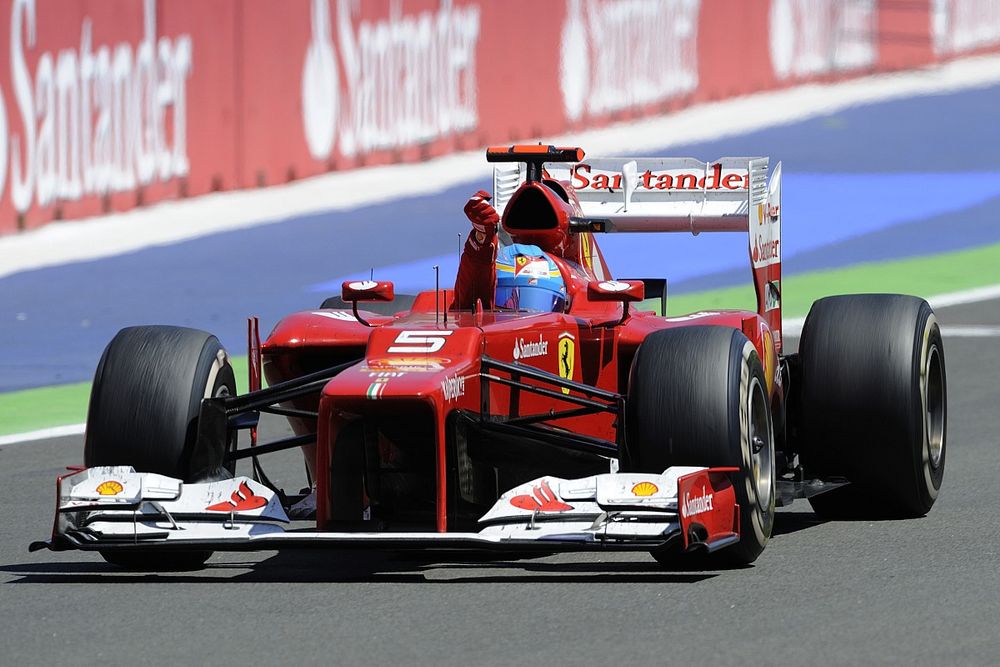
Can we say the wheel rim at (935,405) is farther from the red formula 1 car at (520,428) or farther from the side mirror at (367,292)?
the side mirror at (367,292)

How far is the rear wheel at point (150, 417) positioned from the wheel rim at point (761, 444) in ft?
6.77

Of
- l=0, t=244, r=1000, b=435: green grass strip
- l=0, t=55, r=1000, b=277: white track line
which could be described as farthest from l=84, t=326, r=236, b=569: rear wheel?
l=0, t=55, r=1000, b=277: white track line

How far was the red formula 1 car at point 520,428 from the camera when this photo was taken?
7.64 m

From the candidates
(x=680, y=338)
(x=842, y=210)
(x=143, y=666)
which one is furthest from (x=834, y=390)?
(x=842, y=210)

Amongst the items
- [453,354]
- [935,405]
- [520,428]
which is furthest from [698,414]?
[935,405]

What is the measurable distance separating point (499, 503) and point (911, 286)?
1193 centimetres

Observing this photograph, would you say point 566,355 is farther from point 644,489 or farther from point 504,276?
point 644,489

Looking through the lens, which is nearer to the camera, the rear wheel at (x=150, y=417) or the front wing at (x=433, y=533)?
the front wing at (x=433, y=533)

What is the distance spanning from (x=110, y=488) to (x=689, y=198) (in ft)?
12.5

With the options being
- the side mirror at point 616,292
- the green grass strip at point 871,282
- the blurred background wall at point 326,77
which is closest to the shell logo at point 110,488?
the side mirror at point 616,292

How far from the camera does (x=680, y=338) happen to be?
313 inches

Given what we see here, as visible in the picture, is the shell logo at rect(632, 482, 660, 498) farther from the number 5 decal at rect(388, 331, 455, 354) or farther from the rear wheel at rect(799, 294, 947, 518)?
the rear wheel at rect(799, 294, 947, 518)

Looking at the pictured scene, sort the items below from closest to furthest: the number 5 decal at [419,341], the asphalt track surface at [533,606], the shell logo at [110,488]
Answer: the asphalt track surface at [533,606]
the shell logo at [110,488]
the number 5 decal at [419,341]

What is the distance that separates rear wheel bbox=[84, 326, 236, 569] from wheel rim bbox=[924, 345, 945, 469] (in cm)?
318
